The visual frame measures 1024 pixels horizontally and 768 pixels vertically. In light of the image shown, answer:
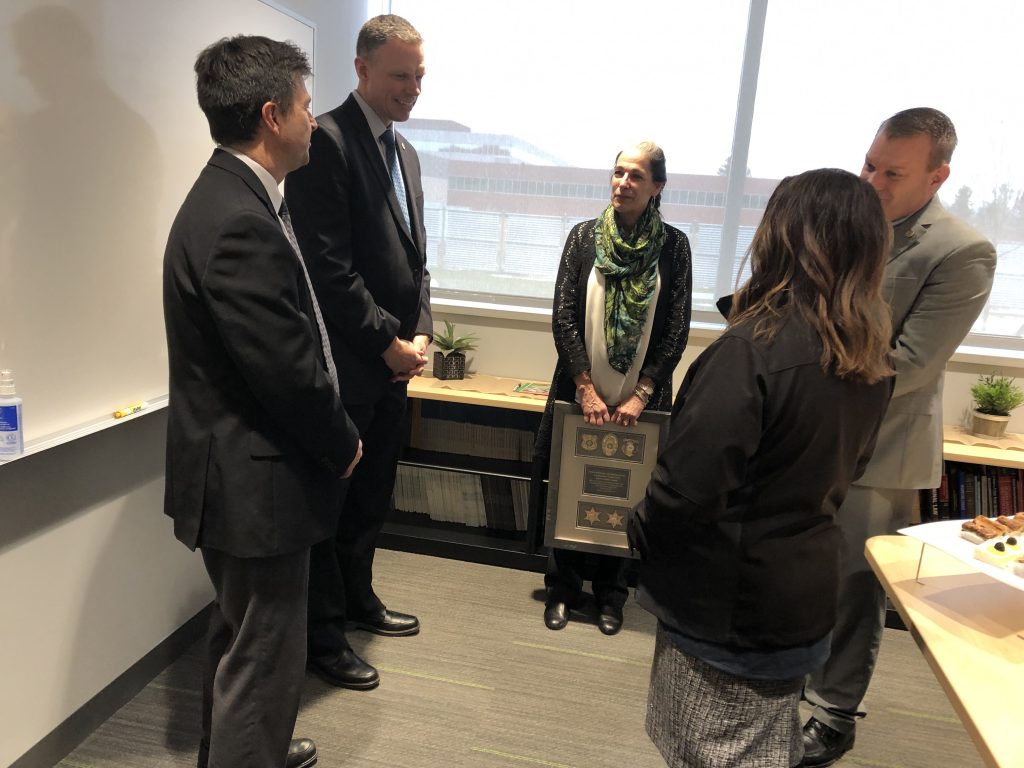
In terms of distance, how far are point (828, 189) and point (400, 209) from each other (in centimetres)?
127

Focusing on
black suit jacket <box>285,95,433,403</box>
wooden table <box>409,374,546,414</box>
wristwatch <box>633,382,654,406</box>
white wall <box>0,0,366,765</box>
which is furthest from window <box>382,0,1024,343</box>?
white wall <box>0,0,366,765</box>

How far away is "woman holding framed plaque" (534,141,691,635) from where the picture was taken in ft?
7.91

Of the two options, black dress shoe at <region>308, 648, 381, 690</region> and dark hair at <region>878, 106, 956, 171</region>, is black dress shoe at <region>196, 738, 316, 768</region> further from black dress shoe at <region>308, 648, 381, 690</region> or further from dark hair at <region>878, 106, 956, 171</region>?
dark hair at <region>878, 106, 956, 171</region>

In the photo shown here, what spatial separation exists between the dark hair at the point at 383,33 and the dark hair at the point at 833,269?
127 centimetres

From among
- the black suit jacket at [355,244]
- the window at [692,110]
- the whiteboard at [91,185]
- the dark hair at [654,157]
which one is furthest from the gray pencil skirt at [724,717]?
the window at [692,110]

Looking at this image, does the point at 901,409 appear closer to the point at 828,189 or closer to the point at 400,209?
the point at 828,189

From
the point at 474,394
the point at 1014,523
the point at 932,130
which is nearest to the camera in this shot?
the point at 1014,523

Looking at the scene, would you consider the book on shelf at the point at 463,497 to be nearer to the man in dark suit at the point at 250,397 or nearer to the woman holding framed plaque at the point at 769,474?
the man in dark suit at the point at 250,397

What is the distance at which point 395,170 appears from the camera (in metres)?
2.18

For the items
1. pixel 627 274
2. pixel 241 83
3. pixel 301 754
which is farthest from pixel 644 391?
pixel 241 83

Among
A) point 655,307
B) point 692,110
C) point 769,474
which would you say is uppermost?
point 692,110

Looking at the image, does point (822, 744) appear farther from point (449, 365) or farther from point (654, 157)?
point (449, 365)

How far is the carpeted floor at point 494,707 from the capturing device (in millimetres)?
1958

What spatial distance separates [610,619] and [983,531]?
5.08 ft
